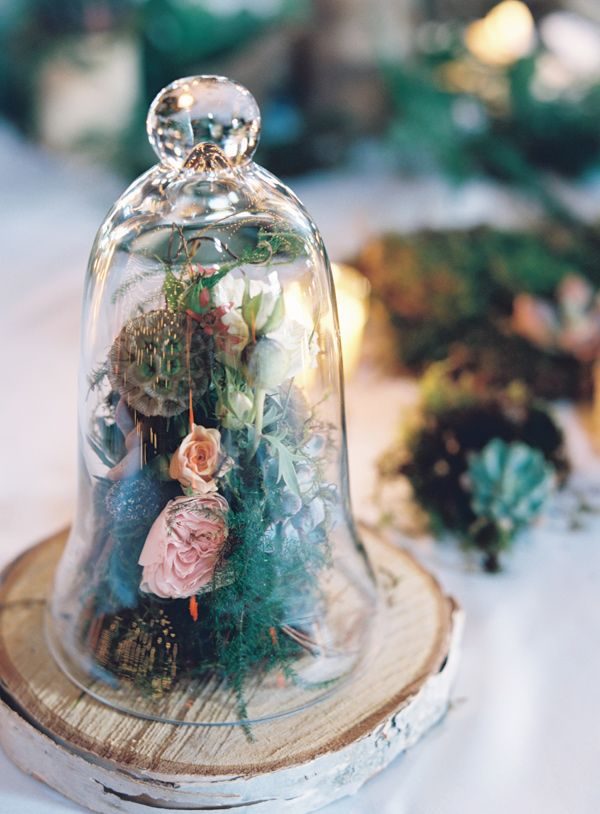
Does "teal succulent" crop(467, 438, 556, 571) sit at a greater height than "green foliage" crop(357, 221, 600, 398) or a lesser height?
lesser

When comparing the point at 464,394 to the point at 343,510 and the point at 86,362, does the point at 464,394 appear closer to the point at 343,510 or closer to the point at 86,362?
the point at 343,510

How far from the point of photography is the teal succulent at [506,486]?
34.2 inches

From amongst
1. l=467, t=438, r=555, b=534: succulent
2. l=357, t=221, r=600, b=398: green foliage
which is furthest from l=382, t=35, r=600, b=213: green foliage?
l=467, t=438, r=555, b=534: succulent

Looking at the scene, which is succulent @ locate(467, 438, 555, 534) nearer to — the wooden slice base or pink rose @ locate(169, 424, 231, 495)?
the wooden slice base

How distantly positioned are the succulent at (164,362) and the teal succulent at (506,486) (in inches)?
15.1

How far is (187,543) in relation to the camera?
1.90 feet

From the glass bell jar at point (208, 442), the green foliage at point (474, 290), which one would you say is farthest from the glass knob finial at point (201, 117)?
the green foliage at point (474, 290)

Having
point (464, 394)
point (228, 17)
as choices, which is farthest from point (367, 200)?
point (464, 394)

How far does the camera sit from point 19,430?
1.15m

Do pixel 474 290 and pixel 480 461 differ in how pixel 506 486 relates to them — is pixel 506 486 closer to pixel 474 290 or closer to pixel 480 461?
pixel 480 461

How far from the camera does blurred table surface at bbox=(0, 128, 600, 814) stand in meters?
0.64

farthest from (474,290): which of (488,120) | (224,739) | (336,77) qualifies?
(336,77)

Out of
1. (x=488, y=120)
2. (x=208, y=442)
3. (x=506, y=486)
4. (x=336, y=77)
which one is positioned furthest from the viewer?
(x=336, y=77)

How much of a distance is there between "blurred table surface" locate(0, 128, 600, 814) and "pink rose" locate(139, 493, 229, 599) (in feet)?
0.56
